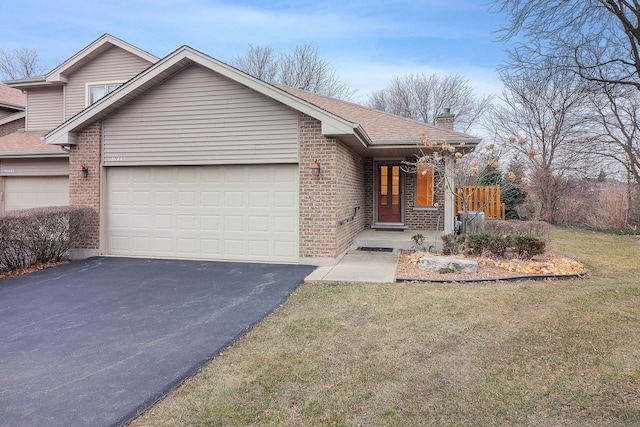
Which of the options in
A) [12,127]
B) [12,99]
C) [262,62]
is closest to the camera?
[12,127]

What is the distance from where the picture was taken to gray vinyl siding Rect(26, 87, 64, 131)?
42.7 ft

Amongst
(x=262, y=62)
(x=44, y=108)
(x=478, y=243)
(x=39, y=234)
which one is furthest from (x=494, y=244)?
(x=262, y=62)

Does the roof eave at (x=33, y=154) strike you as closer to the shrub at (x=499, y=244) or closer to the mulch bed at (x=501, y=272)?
the mulch bed at (x=501, y=272)

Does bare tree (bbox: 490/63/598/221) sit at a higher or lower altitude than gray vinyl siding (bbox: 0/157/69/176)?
higher

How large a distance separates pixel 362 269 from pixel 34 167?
10545 millimetres

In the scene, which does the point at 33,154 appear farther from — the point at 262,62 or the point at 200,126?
the point at 262,62

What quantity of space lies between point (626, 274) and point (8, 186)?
16432 millimetres

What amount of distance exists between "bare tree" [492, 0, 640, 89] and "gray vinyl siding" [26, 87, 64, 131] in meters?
13.9

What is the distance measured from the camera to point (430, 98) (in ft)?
105

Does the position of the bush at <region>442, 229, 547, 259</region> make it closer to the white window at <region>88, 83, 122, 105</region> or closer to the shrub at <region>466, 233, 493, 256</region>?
the shrub at <region>466, 233, 493, 256</region>

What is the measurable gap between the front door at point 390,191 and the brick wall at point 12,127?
14079 mm

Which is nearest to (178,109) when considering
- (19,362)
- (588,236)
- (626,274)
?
(19,362)

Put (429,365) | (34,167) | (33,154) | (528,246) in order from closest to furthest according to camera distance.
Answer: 1. (429,365)
2. (528,246)
3. (33,154)
4. (34,167)

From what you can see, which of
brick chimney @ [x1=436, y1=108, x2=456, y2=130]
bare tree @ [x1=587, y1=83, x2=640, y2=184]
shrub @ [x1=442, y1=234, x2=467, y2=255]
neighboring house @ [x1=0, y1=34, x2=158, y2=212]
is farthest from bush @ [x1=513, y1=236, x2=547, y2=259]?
neighboring house @ [x1=0, y1=34, x2=158, y2=212]
